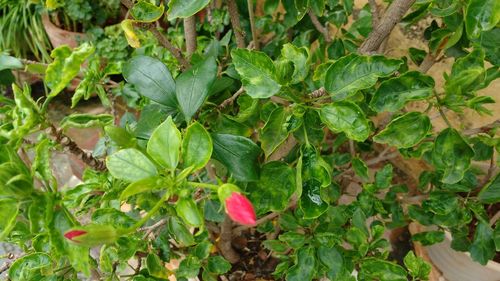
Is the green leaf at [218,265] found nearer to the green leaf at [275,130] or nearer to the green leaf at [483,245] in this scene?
the green leaf at [275,130]

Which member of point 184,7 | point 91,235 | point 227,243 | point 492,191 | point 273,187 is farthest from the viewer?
point 227,243

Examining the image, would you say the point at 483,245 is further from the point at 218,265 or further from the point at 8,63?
the point at 8,63

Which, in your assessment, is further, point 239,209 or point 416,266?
point 416,266

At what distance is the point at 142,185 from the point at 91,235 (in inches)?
2.8

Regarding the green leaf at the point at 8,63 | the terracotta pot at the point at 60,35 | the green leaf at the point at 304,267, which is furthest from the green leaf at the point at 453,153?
the terracotta pot at the point at 60,35

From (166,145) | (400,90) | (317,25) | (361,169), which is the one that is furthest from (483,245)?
(166,145)

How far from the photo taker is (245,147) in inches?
23.3

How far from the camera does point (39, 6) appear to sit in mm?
2020

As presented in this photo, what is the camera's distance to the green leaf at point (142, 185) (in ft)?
1.51

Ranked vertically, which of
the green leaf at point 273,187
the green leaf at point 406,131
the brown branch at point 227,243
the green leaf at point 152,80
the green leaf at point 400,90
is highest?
the green leaf at point 152,80

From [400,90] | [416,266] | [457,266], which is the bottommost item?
[457,266]

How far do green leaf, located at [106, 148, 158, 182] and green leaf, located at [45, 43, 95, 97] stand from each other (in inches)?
3.8

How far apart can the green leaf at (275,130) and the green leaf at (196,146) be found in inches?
4.5

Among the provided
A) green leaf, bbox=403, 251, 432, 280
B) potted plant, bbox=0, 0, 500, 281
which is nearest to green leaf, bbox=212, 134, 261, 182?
potted plant, bbox=0, 0, 500, 281
